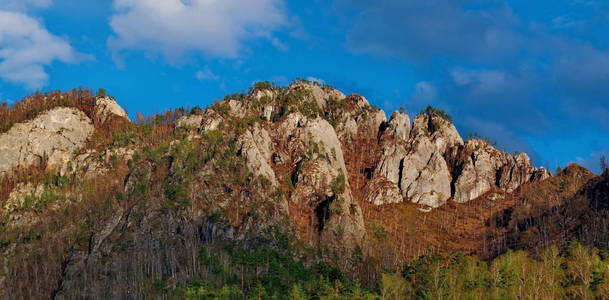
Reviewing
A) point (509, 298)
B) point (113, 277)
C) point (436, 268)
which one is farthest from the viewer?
point (113, 277)

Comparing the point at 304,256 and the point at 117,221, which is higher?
the point at 117,221

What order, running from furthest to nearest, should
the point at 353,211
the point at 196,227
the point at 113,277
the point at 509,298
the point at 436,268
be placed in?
the point at 353,211 → the point at 196,227 → the point at 113,277 → the point at 436,268 → the point at 509,298

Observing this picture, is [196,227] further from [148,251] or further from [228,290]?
[228,290]

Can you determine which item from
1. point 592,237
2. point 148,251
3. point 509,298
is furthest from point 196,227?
point 592,237

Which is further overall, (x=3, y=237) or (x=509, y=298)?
(x=3, y=237)

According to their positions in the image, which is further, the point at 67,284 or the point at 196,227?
the point at 196,227

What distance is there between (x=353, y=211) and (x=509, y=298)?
3954 inches

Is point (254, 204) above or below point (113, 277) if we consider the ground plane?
above

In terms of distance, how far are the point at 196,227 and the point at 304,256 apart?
37.2 metres

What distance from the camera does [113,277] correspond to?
16838 centimetres

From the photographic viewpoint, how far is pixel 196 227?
185m

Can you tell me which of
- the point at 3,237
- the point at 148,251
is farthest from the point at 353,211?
the point at 3,237

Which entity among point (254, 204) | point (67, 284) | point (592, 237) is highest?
point (254, 204)

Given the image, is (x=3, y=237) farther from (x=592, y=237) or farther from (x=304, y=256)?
(x=592, y=237)
